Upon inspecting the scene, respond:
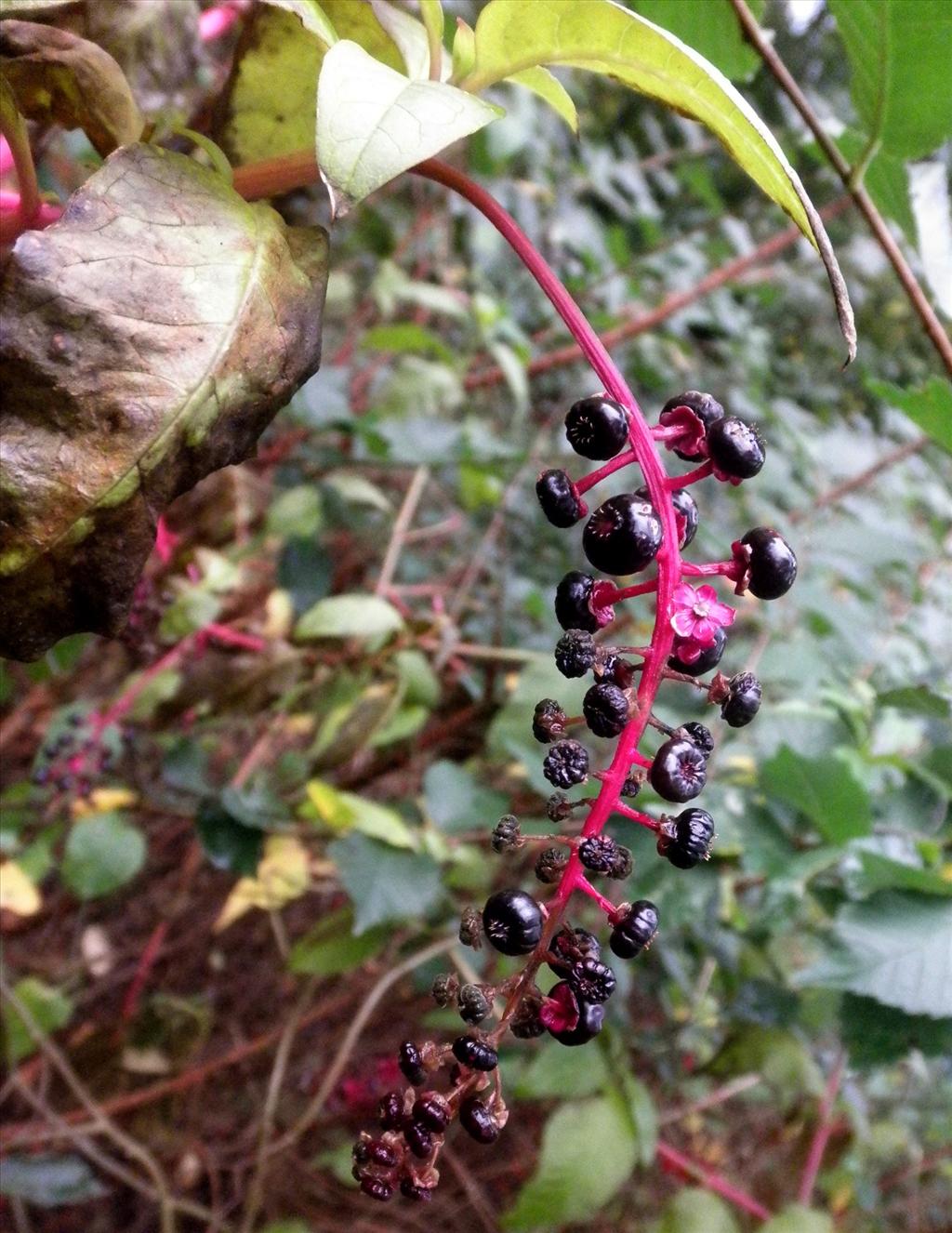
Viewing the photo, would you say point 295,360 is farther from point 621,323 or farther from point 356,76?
point 621,323

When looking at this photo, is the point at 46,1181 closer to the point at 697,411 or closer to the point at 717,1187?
the point at 717,1187

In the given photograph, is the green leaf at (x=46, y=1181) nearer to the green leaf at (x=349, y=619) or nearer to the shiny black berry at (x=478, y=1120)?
the green leaf at (x=349, y=619)

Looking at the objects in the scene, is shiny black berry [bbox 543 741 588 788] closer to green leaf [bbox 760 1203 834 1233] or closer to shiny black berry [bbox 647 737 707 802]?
shiny black berry [bbox 647 737 707 802]

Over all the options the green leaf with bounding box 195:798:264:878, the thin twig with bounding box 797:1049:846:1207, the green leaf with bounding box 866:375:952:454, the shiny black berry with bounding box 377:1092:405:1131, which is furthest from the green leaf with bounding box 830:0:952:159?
the thin twig with bounding box 797:1049:846:1207

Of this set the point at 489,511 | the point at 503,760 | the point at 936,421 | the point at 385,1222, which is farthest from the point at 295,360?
the point at 385,1222

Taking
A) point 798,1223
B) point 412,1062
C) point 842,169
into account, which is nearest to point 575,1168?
point 798,1223
